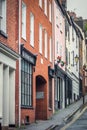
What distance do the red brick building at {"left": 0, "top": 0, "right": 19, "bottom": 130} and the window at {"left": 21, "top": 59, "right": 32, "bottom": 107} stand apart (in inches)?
56.5

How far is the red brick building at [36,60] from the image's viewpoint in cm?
2691

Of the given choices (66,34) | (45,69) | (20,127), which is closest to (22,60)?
(20,127)

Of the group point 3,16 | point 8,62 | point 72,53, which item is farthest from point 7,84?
point 72,53

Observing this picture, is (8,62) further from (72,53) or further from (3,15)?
(72,53)

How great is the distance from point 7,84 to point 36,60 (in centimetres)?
687

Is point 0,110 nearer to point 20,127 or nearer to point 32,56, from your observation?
point 20,127

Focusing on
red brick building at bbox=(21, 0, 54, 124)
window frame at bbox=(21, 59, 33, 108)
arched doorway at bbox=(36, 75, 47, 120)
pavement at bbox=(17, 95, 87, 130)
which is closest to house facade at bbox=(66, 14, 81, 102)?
red brick building at bbox=(21, 0, 54, 124)

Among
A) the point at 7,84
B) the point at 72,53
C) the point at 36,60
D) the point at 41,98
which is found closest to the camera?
the point at 7,84

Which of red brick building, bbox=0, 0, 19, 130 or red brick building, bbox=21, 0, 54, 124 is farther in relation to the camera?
red brick building, bbox=21, 0, 54, 124

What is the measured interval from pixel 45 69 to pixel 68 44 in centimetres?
1641

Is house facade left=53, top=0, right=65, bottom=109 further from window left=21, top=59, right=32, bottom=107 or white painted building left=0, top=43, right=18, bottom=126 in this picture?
white painted building left=0, top=43, right=18, bottom=126

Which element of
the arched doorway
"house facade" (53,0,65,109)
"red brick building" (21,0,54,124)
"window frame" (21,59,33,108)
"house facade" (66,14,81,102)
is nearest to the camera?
"window frame" (21,59,33,108)

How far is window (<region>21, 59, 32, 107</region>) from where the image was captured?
26359 millimetres

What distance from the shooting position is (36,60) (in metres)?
29.7
